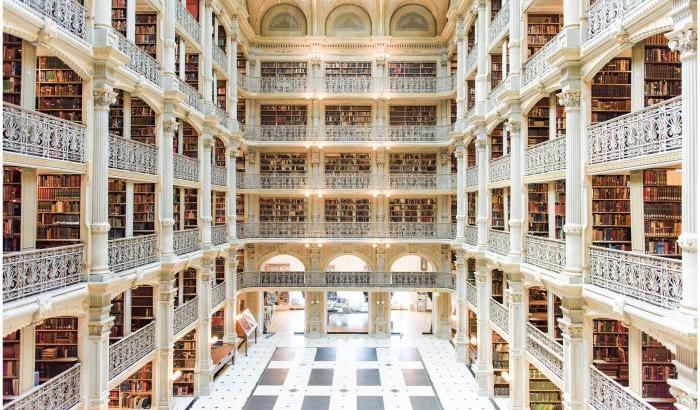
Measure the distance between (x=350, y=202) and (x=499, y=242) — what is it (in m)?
6.70

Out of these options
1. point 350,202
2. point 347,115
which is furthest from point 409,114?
point 350,202

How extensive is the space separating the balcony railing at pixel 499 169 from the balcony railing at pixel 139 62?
646 centimetres

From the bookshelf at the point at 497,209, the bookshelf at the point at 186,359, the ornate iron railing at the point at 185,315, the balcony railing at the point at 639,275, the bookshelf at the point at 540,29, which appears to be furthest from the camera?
the bookshelf at the point at 497,209

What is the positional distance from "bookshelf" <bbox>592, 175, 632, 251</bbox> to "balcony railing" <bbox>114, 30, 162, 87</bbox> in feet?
23.4

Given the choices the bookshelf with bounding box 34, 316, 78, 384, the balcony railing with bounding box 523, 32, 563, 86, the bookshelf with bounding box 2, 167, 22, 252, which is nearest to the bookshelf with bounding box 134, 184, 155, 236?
the bookshelf with bounding box 34, 316, 78, 384

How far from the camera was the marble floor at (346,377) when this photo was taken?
1014 cm

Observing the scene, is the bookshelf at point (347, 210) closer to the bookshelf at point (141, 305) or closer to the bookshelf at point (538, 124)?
the bookshelf at point (141, 305)

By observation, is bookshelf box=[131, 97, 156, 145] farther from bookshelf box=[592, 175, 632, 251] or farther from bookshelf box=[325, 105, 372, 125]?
bookshelf box=[592, 175, 632, 251]

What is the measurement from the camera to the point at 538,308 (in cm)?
949

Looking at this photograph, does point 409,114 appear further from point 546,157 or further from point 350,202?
point 546,157

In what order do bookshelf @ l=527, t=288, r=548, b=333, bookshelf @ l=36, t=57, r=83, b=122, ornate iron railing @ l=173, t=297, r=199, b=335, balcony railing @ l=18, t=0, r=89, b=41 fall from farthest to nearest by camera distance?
ornate iron railing @ l=173, t=297, r=199, b=335 → bookshelf @ l=527, t=288, r=548, b=333 → bookshelf @ l=36, t=57, r=83, b=122 → balcony railing @ l=18, t=0, r=89, b=41

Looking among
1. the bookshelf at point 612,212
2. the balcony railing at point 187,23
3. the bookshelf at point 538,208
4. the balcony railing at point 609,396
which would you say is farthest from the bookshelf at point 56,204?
the bookshelf at point 612,212

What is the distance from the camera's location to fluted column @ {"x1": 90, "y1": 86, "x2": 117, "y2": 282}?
6.34 metres

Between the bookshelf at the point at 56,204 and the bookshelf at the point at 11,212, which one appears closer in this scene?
the bookshelf at the point at 11,212
